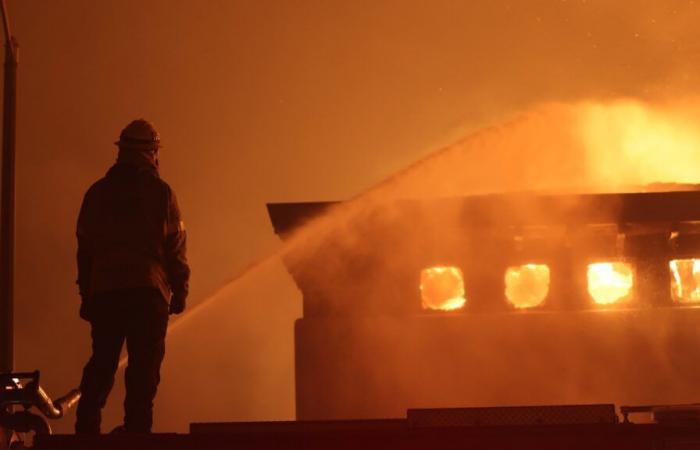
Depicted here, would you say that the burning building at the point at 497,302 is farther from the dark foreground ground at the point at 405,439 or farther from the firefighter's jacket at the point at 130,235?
the dark foreground ground at the point at 405,439

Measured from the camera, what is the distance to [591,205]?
48.1 ft

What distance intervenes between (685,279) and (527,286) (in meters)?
1.96

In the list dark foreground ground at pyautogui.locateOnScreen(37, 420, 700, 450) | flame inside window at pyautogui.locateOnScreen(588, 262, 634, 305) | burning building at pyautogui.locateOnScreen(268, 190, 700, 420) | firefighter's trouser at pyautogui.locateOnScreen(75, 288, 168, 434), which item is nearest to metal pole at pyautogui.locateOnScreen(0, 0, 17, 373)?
firefighter's trouser at pyautogui.locateOnScreen(75, 288, 168, 434)

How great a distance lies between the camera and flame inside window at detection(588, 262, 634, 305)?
14.6m

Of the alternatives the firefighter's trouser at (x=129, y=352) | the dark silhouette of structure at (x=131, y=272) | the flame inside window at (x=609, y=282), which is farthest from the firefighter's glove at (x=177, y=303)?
the flame inside window at (x=609, y=282)

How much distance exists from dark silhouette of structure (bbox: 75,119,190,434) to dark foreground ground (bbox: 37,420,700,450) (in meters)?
1.05

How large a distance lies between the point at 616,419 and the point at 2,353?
243 inches

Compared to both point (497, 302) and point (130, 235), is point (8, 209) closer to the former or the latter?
point (130, 235)

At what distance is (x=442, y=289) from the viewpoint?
14.8 metres

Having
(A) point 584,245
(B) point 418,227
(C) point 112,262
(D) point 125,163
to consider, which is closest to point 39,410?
(C) point 112,262

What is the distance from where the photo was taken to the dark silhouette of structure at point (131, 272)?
7.12m

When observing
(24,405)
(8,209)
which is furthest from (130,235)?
(8,209)

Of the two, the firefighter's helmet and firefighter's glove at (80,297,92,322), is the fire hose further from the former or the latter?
the firefighter's helmet

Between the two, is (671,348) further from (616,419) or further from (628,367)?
(616,419)
